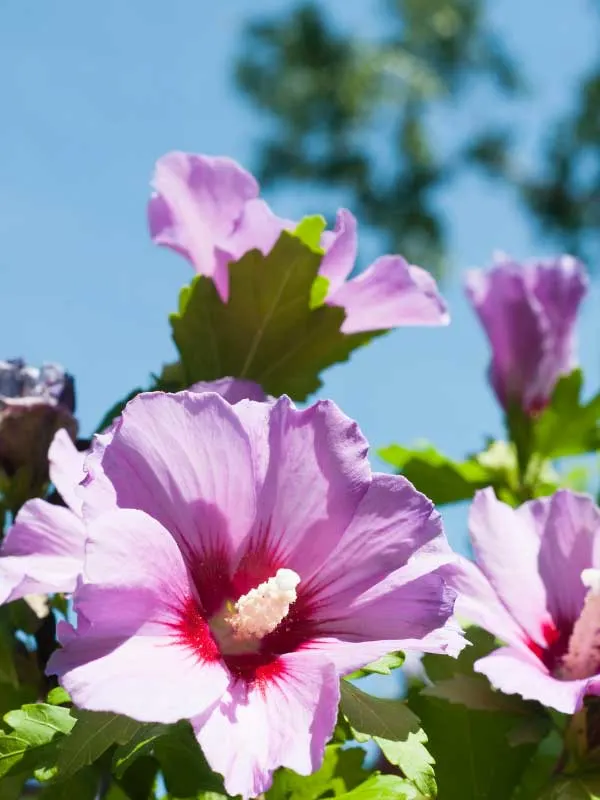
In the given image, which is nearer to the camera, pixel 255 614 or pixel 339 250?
pixel 255 614

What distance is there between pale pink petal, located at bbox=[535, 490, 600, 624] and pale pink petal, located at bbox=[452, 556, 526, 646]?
2.3 inches

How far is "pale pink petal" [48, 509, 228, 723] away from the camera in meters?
0.59

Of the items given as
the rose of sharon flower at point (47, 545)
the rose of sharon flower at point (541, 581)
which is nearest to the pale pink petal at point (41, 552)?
the rose of sharon flower at point (47, 545)

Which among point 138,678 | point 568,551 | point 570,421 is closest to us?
point 138,678

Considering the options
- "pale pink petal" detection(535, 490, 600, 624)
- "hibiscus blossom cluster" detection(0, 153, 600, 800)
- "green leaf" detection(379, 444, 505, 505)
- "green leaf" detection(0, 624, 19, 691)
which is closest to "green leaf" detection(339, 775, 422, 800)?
"hibiscus blossom cluster" detection(0, 153, 600, 800)

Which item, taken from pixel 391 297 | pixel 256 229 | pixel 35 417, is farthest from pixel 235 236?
pixel 35 417

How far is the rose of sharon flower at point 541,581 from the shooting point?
0.87 m

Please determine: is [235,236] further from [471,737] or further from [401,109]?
[401,109]

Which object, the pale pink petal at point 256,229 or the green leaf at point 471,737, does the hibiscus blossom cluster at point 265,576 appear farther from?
the pale pink petal at point 256,229

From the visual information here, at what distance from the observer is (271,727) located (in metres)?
0.64

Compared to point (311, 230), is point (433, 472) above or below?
below

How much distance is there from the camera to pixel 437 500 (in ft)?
4.85

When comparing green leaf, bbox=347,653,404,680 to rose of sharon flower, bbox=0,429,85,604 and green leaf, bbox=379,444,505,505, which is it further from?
green leaf, bbox=379,444,505,505

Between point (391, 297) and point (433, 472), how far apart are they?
46 cm
